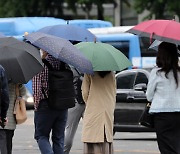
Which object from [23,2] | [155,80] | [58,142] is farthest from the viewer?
[23,2]

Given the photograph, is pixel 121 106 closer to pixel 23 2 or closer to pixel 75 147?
pixel 75 147

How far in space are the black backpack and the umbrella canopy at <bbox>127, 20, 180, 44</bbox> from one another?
39.9 inches

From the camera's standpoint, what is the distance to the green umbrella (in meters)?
8.88

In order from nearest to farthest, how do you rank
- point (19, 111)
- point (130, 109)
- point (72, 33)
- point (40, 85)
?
point (19, 111)
point (40, 85)
point (72, 33)
point (130, 109)

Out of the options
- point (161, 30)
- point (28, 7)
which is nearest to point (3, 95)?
point (161, 30)

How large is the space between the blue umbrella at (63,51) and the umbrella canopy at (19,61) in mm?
143

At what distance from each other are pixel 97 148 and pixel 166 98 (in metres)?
1.39

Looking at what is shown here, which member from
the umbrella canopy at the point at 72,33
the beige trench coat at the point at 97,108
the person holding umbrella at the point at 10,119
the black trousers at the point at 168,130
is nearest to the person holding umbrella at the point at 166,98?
the black trousers at the point at 168,130

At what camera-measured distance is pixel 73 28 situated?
34.4ft

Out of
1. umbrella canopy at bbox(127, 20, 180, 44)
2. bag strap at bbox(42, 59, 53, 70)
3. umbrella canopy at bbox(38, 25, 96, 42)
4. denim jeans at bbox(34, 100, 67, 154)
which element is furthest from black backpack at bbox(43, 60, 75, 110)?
umbrella canopy at bbox(38, 25, 96, 42)

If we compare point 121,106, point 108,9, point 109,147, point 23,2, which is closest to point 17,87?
point 109,147

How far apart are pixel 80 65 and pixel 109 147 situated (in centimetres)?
117

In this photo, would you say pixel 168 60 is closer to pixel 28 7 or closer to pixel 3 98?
pixel 3 98

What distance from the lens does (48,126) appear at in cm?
902
